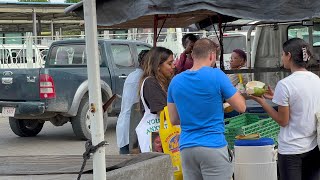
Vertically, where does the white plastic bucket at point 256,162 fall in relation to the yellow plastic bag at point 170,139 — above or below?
below

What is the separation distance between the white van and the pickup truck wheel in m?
6.98

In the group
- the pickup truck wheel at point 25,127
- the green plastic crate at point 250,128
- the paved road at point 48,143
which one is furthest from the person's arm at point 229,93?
the pickup truck wheel at point 25,127

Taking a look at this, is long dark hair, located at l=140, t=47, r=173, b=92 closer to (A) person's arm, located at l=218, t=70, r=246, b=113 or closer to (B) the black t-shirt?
(B) the black t-shirt

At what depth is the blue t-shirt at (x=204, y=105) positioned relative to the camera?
4.46 meters

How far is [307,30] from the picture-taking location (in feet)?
33.1

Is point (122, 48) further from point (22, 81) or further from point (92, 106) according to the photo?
point (92, 106)

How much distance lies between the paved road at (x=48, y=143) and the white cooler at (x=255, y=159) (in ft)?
15.3

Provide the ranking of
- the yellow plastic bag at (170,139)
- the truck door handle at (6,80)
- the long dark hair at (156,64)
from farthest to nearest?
the truck door handle at (6,80), the long dark hair at (156,64), the yellow plastic bag at (170,139)

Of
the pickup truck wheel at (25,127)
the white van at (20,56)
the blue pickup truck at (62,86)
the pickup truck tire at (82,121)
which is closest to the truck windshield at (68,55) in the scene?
the blue pickup truck at (62,86)

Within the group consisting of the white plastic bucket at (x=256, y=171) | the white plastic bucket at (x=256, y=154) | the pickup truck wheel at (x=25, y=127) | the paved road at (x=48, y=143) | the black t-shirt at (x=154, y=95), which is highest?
the black t-shirt at (x=154, y=95)

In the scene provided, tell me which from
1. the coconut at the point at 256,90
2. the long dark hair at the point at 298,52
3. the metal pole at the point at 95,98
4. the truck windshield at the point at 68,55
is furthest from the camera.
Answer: the truck windshield at the point at 68,55

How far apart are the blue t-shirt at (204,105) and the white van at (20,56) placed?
15.6 meters

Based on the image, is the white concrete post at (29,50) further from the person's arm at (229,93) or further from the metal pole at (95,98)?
the metal pole at (95,98)

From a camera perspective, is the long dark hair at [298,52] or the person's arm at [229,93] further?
the long dark hair at [298,52]
